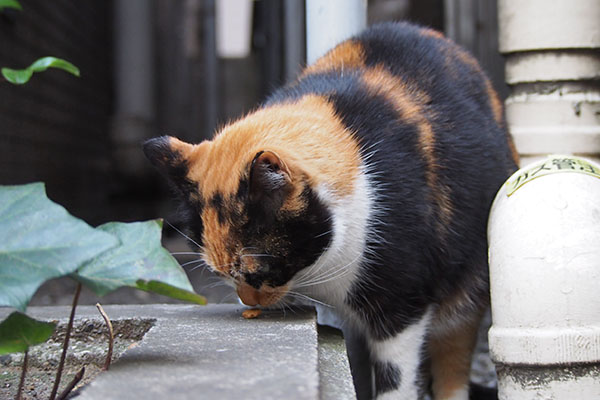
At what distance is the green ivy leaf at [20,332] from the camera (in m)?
1.35

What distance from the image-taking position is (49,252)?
1242 mm

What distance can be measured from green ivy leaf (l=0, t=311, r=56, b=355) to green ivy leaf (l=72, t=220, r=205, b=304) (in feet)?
0.37

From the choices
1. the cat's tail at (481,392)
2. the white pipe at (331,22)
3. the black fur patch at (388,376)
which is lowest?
the cat's tail at (481,392)

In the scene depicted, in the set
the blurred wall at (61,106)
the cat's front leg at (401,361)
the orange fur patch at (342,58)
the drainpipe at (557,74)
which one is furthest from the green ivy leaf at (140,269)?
the blurred wall at (61,106)

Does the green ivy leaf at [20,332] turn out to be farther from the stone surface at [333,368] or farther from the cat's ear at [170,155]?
the cat's ear at [170,155]

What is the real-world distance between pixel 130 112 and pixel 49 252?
20.3ft

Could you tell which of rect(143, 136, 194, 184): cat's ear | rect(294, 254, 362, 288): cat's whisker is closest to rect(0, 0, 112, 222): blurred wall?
rect(143, 136, 194, 184): cat's ear

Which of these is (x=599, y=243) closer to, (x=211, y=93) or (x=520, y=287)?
(x=520, y=287)

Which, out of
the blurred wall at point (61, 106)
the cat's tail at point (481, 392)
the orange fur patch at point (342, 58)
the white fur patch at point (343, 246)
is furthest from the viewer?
the blurred wall at point (61, 106)

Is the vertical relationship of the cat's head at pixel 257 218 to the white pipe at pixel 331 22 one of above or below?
below

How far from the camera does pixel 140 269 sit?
1.35m

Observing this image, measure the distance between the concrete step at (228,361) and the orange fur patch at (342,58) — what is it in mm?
821

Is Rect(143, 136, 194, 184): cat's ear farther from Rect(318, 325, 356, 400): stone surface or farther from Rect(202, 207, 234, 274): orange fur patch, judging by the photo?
Rect(318, 325, 356, 400): stone surface

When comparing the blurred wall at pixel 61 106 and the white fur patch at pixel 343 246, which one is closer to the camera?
the white fur patch at pixel 343 246
